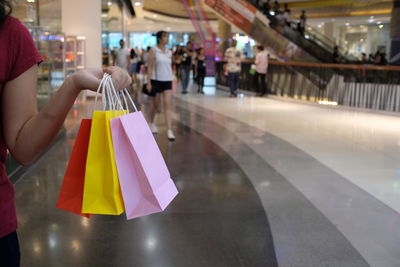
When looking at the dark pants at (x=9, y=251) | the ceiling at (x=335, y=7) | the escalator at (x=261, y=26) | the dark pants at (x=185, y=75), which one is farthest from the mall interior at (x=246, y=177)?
the ceiling at (x=335, y=7)

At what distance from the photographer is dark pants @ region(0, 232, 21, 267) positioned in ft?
3.69

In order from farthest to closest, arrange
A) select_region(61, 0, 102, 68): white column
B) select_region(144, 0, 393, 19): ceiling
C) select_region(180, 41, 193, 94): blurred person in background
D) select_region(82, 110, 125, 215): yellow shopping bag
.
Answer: select_region(144, 0, 393, 19): ceiling
select_region(180, 41, 193, 94): blurred person in background
select_region(61, 0, 102, 68): white column
select_region(82, 110, 125, 215): yellow shopping bag

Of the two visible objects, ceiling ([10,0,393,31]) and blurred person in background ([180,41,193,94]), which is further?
ceiling ([10,0,393,31])

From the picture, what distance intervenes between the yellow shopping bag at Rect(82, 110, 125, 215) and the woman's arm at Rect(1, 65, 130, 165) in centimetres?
10

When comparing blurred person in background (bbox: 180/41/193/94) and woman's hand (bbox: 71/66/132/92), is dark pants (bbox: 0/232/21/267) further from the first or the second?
blurred person in background (bbox: 180/41/193/94)

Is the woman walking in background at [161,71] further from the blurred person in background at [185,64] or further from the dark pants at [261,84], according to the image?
the blurred person in background at [185,64]

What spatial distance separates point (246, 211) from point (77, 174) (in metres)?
2.77

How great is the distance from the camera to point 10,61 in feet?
3.60

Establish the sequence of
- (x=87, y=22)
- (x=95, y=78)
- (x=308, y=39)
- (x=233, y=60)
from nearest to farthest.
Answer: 1. (x=95, y=78)
2. (x=87, y=22)
3. (x=233, y=60)
4. (x=308, y=39)

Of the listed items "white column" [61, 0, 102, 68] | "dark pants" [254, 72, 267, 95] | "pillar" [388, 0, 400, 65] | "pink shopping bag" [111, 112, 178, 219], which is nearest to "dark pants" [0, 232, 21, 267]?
"pink shopping bag" [111, 112, 178, 219]

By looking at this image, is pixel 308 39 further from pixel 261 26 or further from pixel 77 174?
pixel 77 174

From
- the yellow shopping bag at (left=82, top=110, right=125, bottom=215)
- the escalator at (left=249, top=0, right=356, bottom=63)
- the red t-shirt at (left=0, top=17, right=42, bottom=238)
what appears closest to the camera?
the red t-shirt at (left=0, top=17, right=42, bottom=238)

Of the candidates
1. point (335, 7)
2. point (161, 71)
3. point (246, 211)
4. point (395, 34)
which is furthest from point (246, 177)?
point (335, 7)

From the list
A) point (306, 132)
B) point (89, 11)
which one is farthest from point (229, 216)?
point (89, 11)
